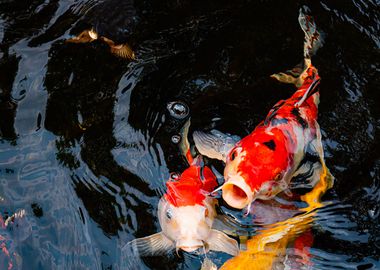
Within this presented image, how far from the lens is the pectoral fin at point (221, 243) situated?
3793mm

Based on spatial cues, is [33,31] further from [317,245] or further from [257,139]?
[317,245]

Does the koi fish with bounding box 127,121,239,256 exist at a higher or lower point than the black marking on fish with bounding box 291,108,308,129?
lower

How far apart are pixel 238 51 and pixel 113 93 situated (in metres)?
1.19

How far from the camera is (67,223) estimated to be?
4098 mm

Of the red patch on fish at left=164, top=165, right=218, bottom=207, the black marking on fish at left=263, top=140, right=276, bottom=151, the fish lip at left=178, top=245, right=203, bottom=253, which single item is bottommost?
the fish lip at left=178, top=245, right=203, bottom=253

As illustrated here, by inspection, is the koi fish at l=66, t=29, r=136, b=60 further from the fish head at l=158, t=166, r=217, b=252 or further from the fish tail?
the fish head at l=158, t=166, r=217, b=252

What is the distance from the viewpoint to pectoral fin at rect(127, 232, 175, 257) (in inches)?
152

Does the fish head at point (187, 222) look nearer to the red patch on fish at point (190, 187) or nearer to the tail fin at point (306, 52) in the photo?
the red patch on fish at point (190, 187)

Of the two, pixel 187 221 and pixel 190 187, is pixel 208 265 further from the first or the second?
pixel 190 187

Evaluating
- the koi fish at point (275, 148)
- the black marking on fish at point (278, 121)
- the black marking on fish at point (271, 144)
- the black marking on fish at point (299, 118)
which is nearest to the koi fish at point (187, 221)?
the koi fish at point (275, 148)

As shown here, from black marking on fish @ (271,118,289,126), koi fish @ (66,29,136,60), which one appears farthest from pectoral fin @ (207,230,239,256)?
koi fish @ (66,29,136,60)

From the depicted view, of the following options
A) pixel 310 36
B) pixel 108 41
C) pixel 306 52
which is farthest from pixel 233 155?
pixel 108 41

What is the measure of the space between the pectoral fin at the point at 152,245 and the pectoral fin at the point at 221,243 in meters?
0.28

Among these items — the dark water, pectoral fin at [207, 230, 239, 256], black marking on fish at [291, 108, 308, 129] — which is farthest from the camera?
black marking on fish at [291, 108, 308, 129]
